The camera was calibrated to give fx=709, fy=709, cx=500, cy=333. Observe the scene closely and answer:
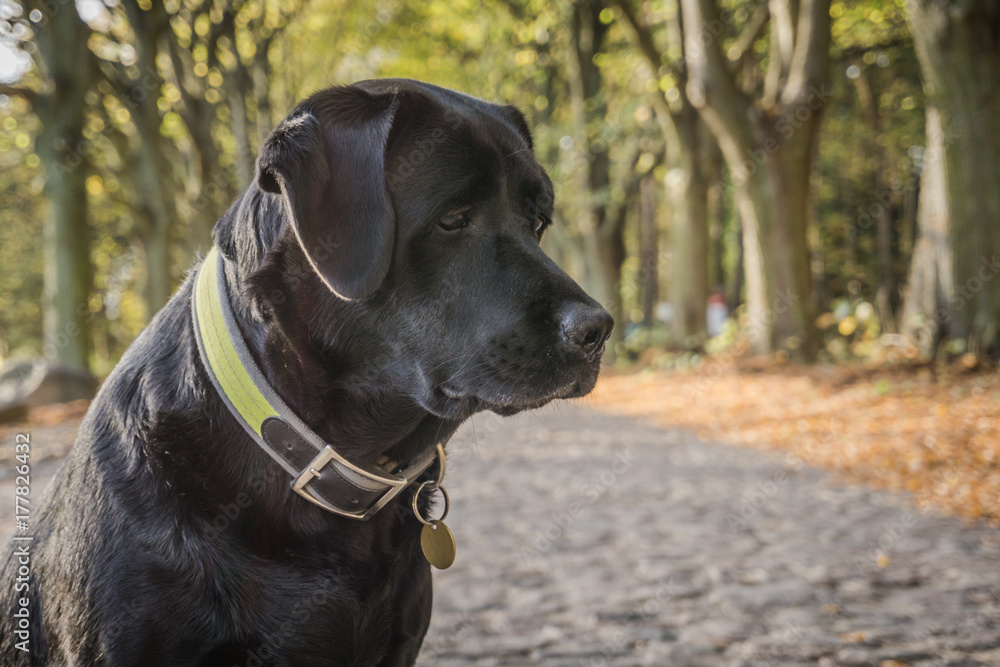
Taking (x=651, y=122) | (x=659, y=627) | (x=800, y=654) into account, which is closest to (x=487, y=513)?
(x=659, y=627)

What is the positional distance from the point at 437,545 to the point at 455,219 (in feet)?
2.98

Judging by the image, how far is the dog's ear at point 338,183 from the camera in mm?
1702

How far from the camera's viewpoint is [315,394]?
71.4 inches

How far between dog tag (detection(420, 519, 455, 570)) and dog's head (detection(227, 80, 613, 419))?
0.33 metres

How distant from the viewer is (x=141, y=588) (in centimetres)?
162

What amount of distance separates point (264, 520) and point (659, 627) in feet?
7.98

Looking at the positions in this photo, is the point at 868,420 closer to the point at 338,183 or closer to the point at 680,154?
the point at 338,183

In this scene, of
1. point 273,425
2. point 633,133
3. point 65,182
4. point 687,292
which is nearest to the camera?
point 273,425

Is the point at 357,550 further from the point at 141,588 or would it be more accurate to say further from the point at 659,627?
the point at 659,627

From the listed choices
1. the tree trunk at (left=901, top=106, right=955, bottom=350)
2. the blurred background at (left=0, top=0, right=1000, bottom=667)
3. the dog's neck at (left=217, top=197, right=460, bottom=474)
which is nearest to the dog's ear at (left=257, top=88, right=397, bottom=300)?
the dog's neck at (left=217, top=197, right=460, bottom=474)

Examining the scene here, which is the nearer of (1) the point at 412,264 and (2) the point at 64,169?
(1) the point at 412,264

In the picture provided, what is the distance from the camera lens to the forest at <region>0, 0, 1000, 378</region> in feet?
27.5

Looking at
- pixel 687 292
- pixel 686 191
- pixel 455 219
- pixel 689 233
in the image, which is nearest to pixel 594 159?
pixel 686 191

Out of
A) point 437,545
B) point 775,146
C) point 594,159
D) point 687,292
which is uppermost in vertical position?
point 437,545
